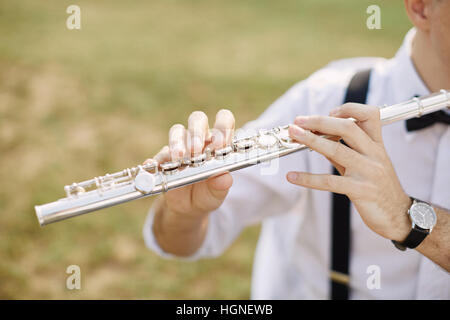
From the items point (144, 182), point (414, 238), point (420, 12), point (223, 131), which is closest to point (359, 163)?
point (414, 238)

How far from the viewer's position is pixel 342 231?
1.72m

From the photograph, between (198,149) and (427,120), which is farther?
(427,120)

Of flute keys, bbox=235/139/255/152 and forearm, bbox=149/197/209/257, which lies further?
forearm, bbox=149/197/209/257

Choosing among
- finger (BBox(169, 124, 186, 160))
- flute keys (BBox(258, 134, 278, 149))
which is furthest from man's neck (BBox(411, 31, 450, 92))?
finger (BBox(169, 124, 186, 160))

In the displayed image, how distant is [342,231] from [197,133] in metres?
0.89

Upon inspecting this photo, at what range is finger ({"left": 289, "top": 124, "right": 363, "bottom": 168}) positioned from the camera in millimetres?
1157

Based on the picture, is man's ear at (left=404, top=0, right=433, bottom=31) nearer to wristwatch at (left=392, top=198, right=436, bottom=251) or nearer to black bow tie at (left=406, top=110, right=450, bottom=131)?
black bow tie at (left=406, top=110, right=450, bottom=131)

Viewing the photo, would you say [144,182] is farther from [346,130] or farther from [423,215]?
[423,215]

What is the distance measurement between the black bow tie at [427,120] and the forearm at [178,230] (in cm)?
96

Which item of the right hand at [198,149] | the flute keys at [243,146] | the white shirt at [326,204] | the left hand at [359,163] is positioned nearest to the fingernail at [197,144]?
the right hand at [198,149]

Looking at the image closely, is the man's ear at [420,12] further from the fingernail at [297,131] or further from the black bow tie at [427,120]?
the fingernail at [297,131]

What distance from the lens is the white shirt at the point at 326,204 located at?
159 cm

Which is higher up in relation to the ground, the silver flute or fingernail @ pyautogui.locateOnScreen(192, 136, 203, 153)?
fingernail @ pyautogui.locateOnScreen(192, 136, 203, 153)

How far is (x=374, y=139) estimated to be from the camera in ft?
3.98
